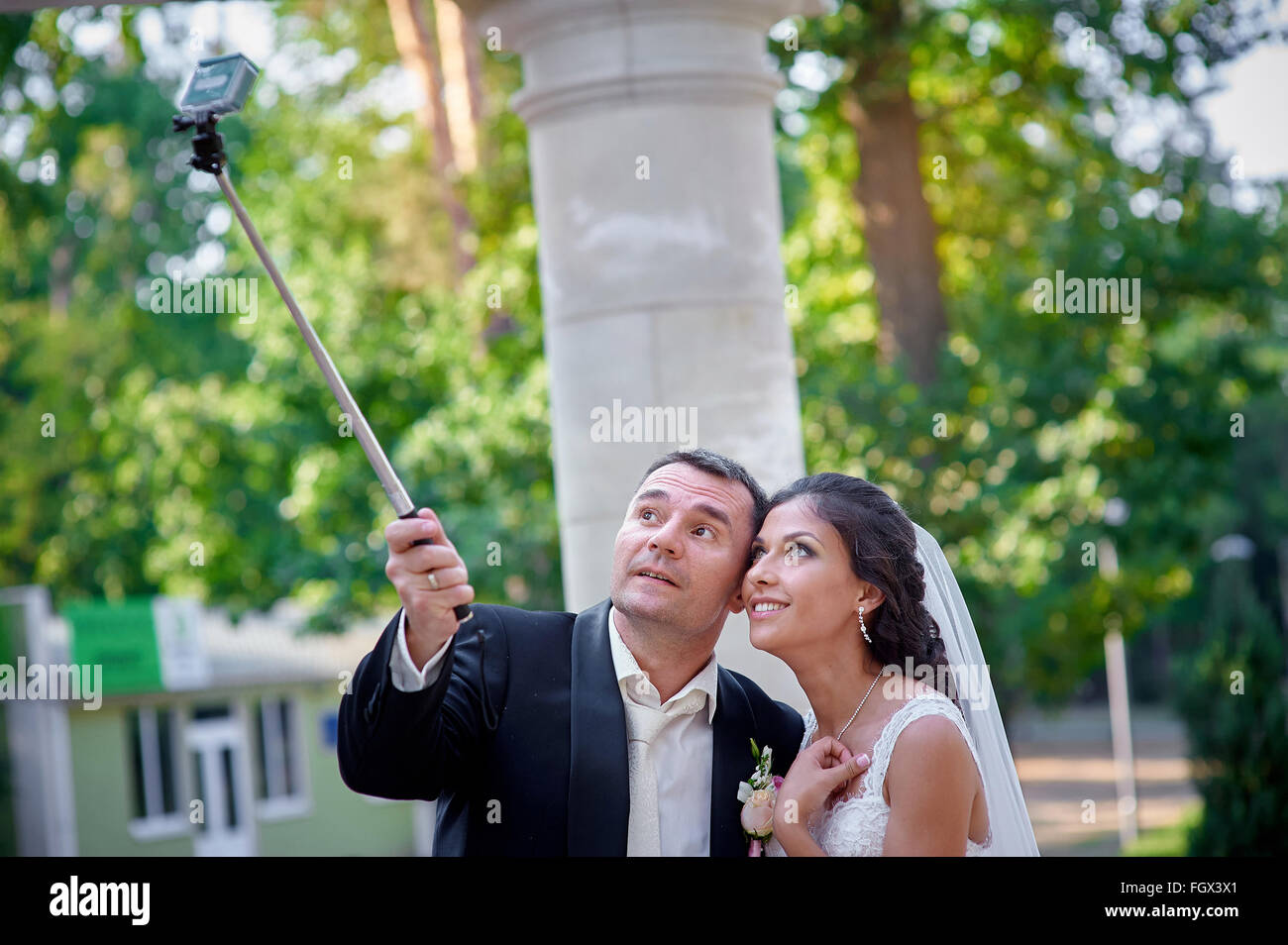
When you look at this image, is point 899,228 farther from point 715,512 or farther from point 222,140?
point 222,140

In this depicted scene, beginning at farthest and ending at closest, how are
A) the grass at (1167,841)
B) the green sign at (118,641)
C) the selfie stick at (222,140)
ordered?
the green sign at (118,641)
the grass at (1167,841)
the selfie stick at (222,140)

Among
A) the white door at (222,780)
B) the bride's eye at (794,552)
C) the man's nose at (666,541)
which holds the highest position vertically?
the man's nose at (666,541)

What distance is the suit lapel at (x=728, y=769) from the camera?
3336mm

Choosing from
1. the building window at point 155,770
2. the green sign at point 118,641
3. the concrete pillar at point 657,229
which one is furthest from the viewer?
the building window at point 155,770

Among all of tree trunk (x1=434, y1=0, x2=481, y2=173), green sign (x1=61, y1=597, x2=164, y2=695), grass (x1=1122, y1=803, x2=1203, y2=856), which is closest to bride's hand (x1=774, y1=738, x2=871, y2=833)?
grass (x1=1122, y1=803, x2=1203, y2=856)

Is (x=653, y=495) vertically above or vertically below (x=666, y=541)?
above

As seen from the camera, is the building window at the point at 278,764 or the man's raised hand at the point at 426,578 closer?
the man's raised hand at the point at 426,578

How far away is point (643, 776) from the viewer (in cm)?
330

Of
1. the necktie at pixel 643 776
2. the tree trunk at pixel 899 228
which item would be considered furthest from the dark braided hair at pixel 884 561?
the tree trunk at pixel 899 228

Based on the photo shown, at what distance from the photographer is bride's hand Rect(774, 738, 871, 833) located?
10.5 feet

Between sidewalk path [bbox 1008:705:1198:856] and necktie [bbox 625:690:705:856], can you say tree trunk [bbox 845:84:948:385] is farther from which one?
necktie [bbox 625:690:705:856]

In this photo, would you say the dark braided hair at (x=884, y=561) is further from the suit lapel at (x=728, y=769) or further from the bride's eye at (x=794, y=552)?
the suit lapel at (x=728, y=769)

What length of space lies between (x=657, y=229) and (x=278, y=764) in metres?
19.4

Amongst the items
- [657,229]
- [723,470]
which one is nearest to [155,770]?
[657,229]
